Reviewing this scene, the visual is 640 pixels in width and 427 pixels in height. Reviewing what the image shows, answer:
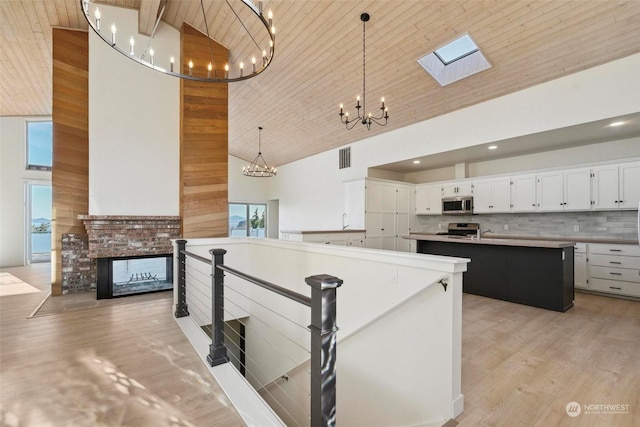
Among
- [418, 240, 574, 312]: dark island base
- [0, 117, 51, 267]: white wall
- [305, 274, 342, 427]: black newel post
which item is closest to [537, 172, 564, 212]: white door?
[418, 240, 574, 312]: dark island base

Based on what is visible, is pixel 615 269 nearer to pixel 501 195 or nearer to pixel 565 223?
pixel 565 223

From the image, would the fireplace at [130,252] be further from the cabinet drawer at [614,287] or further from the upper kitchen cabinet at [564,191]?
the cabinet drawer at [614,287]

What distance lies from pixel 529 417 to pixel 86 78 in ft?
24.6

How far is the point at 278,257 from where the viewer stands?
428 centimetres

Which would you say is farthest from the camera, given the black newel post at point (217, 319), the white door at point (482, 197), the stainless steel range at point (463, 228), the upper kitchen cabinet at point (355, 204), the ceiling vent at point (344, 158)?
the ceiling vent at point (344, 158)

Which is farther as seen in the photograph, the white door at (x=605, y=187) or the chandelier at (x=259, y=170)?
the chandelier at (x=259, y=170)

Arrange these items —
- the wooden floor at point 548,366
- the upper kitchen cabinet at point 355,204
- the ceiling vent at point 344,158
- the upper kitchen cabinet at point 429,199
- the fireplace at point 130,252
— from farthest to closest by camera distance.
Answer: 1. the ceiling vent at point 344,158
2. the upper kitchen cabinet at point 429,199
3. the upper kitchen cabinet at point 355,204
4. the fireplace at point 130,252
5. the wooden floor at point 548,366

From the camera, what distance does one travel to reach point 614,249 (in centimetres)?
469

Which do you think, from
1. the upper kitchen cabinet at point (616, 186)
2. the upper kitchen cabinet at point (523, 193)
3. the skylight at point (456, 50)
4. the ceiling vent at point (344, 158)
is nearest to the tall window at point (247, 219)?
the ceiling vent at point (344, 158)

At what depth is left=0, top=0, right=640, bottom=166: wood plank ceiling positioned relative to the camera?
3.66 metres

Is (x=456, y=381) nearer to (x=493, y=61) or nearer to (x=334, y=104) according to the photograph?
(x=493, y=61)

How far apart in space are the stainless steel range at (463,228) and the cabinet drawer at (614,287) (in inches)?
83.6

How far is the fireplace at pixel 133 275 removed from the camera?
4688mm

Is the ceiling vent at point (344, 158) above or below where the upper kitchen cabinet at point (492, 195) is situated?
above
